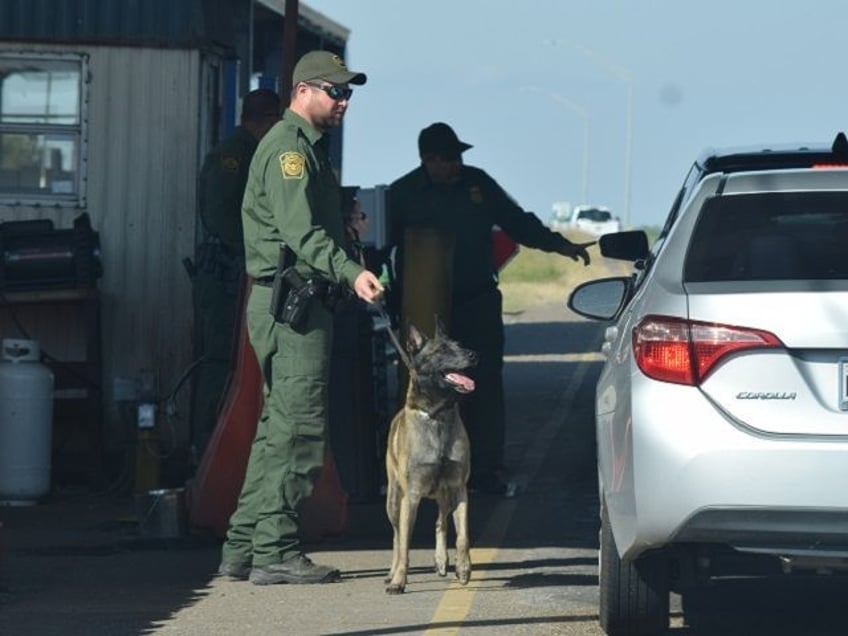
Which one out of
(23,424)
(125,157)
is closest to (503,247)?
(125,157)

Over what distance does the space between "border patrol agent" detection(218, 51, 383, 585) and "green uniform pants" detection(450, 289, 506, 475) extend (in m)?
3.01

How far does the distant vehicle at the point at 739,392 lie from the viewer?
21.1 feet

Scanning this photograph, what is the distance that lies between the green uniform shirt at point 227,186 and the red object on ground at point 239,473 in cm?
120

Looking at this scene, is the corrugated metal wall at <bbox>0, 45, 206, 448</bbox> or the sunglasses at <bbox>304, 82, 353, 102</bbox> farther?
the corrugated metal wall at <bbox>0, 45, 206, 448</bbox>

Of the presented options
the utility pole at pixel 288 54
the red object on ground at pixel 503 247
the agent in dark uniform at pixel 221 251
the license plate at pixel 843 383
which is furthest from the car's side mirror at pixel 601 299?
the red object on ground at pixel 503 247

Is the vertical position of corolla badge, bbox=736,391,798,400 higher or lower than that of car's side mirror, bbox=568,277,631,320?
lower

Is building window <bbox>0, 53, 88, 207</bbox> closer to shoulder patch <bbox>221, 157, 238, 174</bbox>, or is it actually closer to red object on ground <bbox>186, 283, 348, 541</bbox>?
shoulder patch <bbox>221, 157, 238, 174</bbox>

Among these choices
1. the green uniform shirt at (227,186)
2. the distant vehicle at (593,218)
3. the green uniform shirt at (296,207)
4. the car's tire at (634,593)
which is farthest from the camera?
the distant vehicle at (593,218)

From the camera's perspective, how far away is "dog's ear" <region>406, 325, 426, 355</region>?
8.88 meters

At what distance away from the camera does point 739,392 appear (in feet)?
21.3

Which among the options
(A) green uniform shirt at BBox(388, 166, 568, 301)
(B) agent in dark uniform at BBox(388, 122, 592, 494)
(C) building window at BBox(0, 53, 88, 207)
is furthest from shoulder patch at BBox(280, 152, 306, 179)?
(C) building window at BBox(0, 53, 88, 207)

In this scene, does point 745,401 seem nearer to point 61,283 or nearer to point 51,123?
point 61,283

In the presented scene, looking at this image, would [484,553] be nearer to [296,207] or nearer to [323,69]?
[296,207]

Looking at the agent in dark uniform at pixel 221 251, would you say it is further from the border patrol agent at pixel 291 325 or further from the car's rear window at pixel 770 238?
the car's rear window at pixel 770 238
